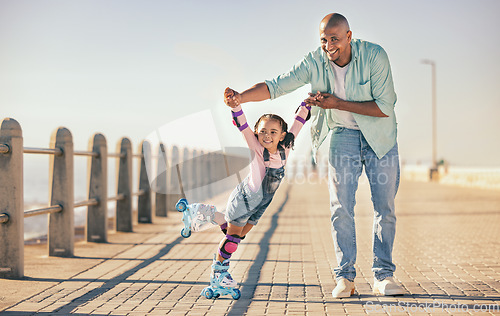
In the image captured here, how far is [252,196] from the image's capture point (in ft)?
15.6

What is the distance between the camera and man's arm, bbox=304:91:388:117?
15.8 ft

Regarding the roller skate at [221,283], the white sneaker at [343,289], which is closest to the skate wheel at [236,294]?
the roller skate at [221,283]

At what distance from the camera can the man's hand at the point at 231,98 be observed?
4691 mm

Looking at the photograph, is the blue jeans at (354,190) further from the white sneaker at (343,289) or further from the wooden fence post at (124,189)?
the wooden fence post at (124,189)

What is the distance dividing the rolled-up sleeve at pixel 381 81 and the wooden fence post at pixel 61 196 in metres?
4.19

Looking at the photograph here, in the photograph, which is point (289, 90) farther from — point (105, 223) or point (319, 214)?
point (319, 214)

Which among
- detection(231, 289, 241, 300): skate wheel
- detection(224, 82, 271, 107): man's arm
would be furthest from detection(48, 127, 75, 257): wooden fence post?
detection(224, 82, 271, 107): man's arm

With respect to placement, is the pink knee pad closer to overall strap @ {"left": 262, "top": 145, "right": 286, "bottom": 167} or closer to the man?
overall strap @ {"left": 262, "top": 145, "right": 286, "bottom": 167}

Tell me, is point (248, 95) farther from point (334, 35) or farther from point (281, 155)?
point (334, 35)

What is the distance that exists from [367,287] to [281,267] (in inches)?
55.7

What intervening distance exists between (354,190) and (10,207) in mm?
3216

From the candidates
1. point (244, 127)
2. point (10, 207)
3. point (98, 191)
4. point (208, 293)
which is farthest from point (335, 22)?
point (98, 191)

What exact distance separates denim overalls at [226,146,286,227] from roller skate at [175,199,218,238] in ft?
0.54

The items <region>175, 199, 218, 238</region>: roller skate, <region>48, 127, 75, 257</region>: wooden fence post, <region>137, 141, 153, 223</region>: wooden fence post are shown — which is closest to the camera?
<region>175, 199, 218, 238</region>: roller skate
